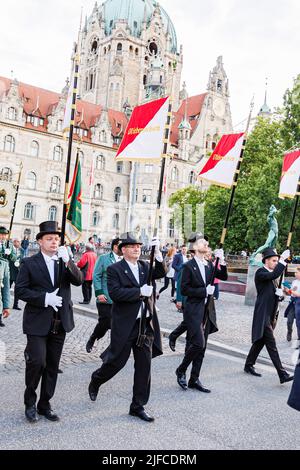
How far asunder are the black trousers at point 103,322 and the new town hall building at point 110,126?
1594 inches

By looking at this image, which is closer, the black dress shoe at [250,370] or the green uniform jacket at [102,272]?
the black dress shoe at [250,370]

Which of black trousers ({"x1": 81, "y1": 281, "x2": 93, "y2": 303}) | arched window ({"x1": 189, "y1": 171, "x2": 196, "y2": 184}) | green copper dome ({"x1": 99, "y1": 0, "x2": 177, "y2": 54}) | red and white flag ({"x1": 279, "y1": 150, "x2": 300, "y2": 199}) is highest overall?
green copper dome ({"x1": 99, "y1": 0, "x2": 177, "y2": 54})

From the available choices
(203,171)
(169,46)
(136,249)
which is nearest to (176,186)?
(169,46)

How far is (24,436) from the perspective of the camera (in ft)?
14.1

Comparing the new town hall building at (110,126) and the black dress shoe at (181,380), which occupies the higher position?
the new town hall building at (110,126)

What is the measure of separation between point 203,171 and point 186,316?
3.86 meters

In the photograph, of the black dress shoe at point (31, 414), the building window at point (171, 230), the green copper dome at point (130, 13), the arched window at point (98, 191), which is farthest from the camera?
the green copper dome at point (130, 13)

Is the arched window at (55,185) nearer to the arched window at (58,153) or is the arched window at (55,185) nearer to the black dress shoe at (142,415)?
the arched window at (58,153)

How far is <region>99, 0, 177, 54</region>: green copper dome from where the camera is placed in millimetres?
77688

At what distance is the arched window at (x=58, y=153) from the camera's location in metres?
59.6

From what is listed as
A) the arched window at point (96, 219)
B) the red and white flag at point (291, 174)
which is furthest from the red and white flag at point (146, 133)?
the arched window at point (96, 219)

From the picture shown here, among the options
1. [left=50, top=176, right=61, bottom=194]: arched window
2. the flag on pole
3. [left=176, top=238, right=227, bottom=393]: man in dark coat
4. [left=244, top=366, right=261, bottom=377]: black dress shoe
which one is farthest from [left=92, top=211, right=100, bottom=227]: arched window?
[left=176, top=238, right=227, bottom=393]: man in dark coat

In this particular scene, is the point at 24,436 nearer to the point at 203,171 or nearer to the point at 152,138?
the point at 152,138

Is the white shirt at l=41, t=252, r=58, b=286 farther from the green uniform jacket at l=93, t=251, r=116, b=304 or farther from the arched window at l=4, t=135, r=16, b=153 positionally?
the arched window at l=4, t=135, r=16, b=153
